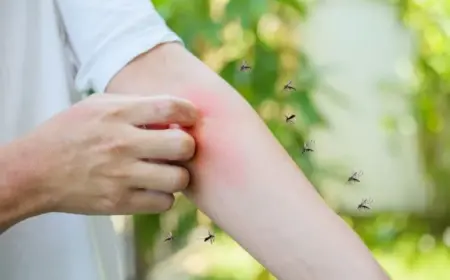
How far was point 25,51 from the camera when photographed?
0.65 m

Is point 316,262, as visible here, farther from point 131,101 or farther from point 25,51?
point 25,51

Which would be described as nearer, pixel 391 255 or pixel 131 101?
pixel 131 101

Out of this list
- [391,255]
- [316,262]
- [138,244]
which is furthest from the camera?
[391,255]

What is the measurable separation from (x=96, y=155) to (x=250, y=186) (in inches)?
5.0

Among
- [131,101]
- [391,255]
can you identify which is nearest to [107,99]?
[131,101]

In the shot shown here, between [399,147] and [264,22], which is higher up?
[264,22]

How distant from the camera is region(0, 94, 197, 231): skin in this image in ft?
1.86

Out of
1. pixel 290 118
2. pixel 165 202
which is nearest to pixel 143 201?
pixel 165 202

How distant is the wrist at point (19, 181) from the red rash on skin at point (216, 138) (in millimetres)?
130

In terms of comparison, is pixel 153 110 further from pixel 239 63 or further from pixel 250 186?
pixel 239 63

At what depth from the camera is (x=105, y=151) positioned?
0.57 metres

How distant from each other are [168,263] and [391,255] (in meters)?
0.47

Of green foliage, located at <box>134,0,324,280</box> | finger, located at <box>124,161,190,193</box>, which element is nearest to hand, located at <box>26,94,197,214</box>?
finger, located at <box>124,161,190,193</box>

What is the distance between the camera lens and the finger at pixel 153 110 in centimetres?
57
